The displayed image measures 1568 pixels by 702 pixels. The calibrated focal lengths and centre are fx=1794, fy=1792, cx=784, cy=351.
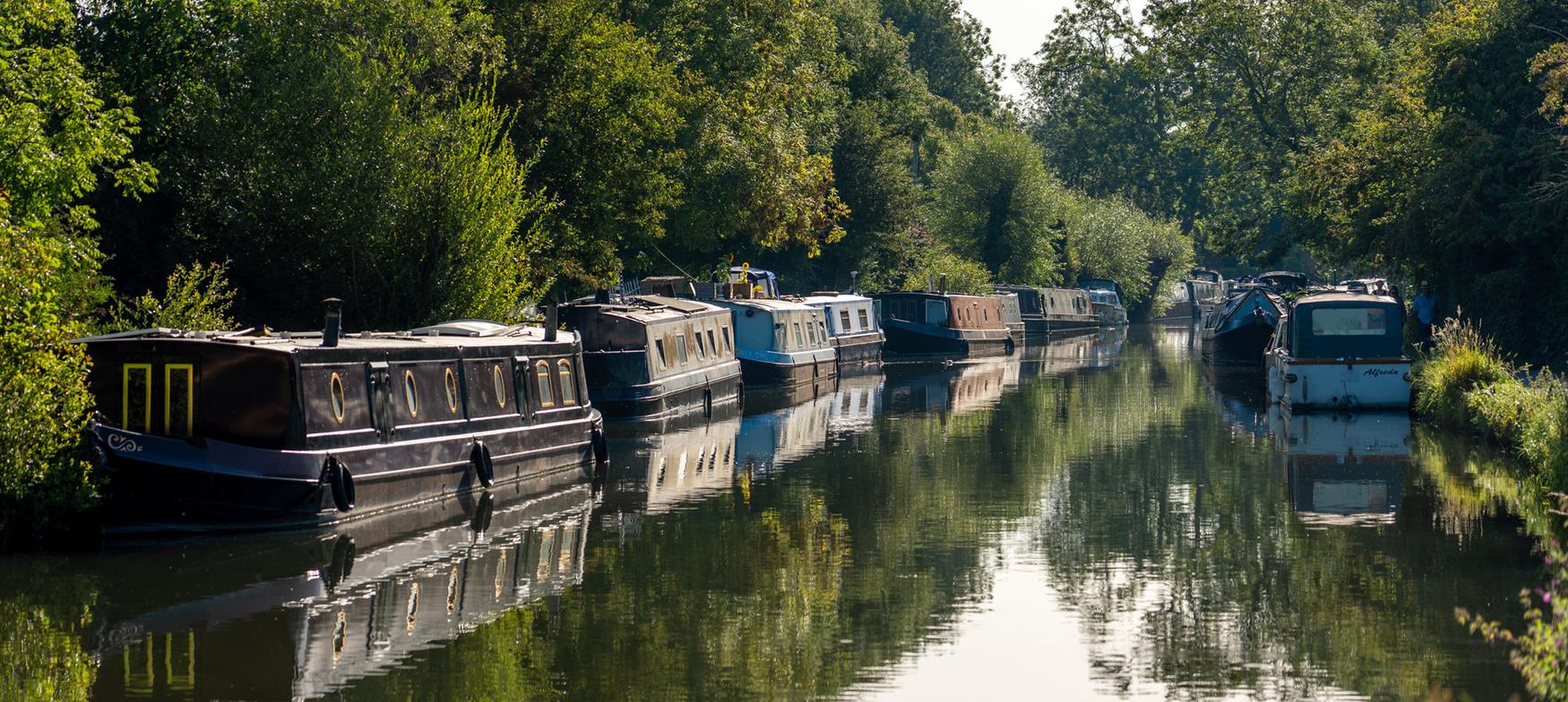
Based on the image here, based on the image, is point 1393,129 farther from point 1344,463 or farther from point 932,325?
point 932,325

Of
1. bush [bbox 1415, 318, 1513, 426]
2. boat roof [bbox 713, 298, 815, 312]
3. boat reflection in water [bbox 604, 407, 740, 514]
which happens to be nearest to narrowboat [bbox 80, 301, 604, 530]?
boat reflection in water [bbox 604, 407, 740, 514]

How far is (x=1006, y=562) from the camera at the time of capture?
17.3 m

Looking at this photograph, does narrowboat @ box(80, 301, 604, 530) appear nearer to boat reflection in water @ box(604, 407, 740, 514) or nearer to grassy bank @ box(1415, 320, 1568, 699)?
boat reflection in water @ box(604, 407, 740, 514)

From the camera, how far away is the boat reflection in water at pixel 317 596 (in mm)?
12250

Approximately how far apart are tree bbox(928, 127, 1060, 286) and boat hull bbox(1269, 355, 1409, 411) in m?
45.6

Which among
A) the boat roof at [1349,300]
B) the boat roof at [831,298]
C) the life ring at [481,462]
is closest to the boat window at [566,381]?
the life ring at [481,462]

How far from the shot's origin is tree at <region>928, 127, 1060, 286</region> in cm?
7850

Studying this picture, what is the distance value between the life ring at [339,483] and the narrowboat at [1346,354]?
19.8 metres

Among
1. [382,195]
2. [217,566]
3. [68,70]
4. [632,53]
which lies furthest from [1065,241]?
[217,566]

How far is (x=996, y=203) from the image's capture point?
79000 millimetres

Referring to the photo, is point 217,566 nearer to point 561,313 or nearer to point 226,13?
point 226,13

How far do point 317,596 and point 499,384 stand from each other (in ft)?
28.7

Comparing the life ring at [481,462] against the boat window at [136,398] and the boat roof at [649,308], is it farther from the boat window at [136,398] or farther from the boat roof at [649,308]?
the boat roof at [649,308]

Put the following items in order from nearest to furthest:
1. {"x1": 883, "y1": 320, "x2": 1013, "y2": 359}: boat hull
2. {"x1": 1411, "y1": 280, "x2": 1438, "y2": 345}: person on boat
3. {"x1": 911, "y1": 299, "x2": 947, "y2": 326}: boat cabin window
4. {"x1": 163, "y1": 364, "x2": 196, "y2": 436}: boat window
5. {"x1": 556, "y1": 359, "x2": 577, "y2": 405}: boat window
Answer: {"x1": 163, "y1": 364, "x2": 196, "y2": 436}: boat window → {"x1": 556, "y1": 359, "x2": 577, "y2": 405}: boat window → {"x1": 1411, "y1": 280, "x2": 1438, "y2": 345}: person on boat → {"x1": 883, "y1": 320, "x2": 1013, "y2": 359}: boat hull → {"x1": 911, "y1": 299, "x2": 947, "y2": 326}: boat cabin window
